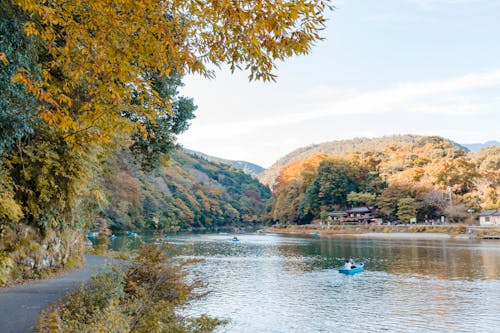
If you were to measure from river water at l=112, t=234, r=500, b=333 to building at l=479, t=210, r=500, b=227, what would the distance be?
24.7 m

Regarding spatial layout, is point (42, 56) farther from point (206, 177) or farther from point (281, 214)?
point (206, 177)

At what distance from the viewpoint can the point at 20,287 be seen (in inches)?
388

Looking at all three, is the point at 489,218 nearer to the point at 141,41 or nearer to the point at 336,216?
the point at 336,216

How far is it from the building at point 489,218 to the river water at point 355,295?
24.7 meters

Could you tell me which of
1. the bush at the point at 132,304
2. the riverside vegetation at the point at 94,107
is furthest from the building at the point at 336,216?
the bush at the point at 132,304

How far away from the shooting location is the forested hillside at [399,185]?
57.3m

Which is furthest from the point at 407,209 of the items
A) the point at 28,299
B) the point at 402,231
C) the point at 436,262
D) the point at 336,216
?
the point at 28,299

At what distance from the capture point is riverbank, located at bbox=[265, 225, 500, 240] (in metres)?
47.2

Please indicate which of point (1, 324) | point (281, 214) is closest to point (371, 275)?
point (1, 324)

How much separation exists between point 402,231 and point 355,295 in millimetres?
43482

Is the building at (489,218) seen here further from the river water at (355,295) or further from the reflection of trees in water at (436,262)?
the river water at (355,295)

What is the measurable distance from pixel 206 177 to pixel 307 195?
158 ft

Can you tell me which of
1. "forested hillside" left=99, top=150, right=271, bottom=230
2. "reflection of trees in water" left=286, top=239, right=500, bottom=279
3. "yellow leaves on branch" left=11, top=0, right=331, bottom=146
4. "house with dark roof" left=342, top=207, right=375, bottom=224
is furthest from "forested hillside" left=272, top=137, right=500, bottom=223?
"yellow leaves on branch" left=11, top=0, right=331, bottom=146

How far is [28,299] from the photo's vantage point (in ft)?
28.0
